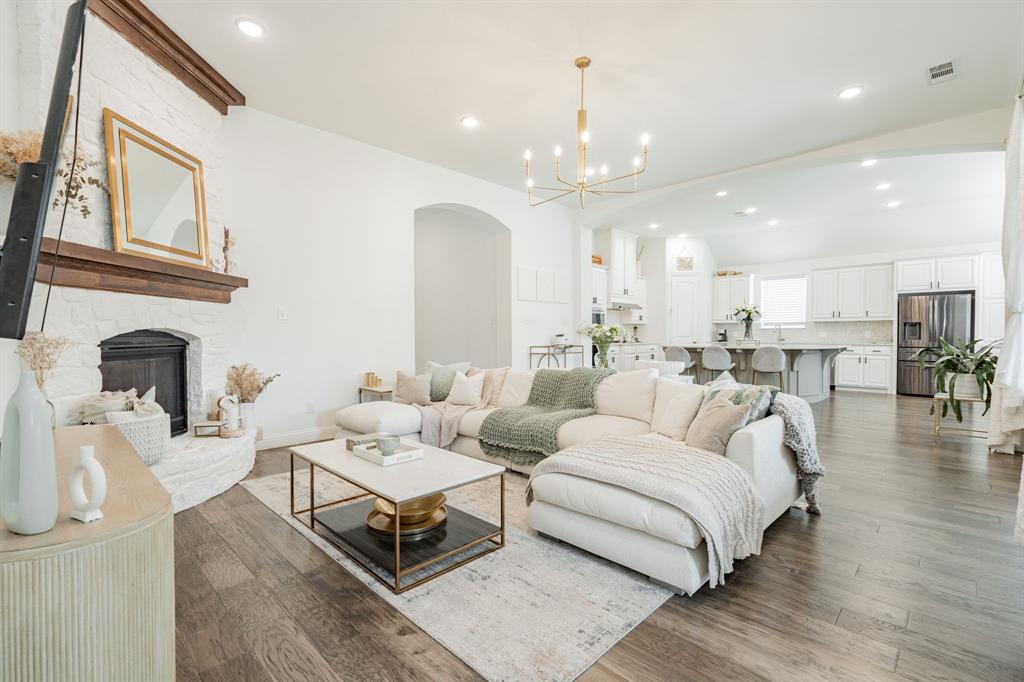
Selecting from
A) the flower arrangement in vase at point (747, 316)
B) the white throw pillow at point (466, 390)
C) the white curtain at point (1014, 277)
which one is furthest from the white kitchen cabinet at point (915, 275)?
the white throw pillow at point (466, 390)

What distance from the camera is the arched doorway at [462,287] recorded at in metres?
6.49

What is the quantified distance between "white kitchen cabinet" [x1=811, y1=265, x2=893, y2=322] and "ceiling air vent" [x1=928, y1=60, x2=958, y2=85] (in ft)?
19.4

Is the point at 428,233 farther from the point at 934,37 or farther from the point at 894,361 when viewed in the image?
the point at 894,361

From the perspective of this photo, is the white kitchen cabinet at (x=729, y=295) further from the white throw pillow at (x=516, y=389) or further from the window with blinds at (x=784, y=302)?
the white throw pillow at (x=516, y=389)

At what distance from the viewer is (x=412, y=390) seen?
4.43 m

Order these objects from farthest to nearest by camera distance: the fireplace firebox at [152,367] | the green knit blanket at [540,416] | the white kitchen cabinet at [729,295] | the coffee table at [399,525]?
the white kitchen cabinet at [729,295]
the green knit blanket at [540,416]
the fireplace firebox at [152,367]
the coffee table at [399,525]

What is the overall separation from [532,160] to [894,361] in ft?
24.3

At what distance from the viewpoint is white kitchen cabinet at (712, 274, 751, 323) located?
9.82m

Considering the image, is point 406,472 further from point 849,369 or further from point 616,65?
point 849,369

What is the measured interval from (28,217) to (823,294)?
422 inches

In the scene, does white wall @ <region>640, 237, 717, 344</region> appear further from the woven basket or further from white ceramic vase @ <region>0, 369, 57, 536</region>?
white ceramic vase @ <region>0, 369, 57, 536</region>

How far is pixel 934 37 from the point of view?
3.09 metres

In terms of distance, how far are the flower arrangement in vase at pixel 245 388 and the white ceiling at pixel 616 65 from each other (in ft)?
7.57

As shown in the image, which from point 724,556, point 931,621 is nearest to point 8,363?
point 724,556
